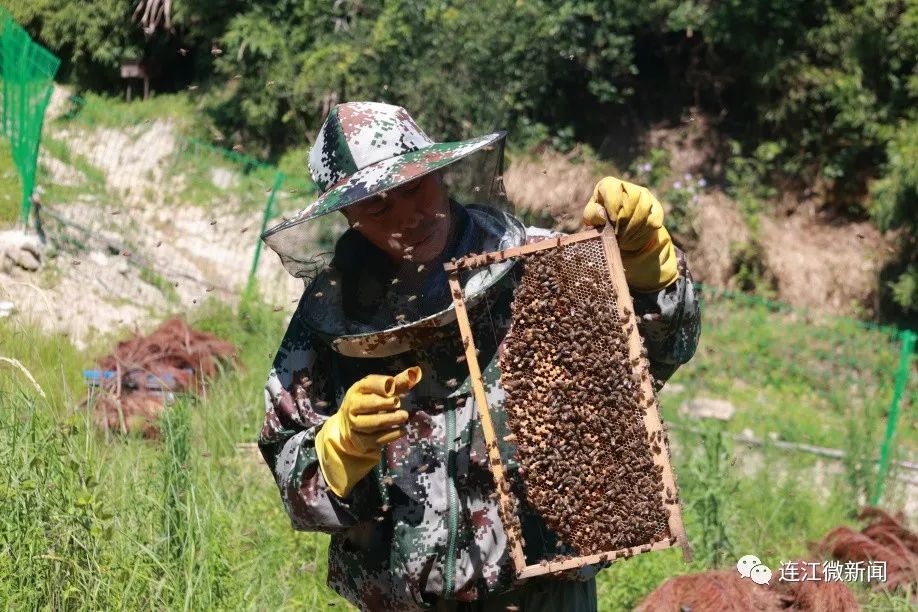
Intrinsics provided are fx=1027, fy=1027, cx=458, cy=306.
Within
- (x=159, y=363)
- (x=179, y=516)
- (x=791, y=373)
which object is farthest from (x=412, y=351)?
(x=791, y=373)

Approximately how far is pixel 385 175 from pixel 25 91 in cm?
740

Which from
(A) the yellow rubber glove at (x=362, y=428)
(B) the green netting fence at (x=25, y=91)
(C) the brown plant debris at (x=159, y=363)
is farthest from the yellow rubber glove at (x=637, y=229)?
(B) the green netting fence at (x=25, y=91)

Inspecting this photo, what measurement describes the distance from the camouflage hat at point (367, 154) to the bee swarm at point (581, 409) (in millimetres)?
383

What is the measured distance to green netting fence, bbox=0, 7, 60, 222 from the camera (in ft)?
28.4

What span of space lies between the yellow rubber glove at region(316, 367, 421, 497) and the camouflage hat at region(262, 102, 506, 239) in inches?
17.9

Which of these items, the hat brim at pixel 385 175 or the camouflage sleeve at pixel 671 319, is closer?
the hat brim at pixel 385 175

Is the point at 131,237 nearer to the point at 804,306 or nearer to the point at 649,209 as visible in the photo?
the point at 804,306

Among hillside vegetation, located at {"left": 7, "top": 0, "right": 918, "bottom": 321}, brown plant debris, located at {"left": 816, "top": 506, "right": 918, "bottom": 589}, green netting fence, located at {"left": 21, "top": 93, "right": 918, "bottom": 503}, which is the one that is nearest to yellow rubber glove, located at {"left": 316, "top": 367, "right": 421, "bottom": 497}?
brown plant debris, located at {"left": 816, "top": 506, "right": 918, "bottom": 589}

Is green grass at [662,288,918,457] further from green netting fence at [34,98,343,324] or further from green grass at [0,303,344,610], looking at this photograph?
green grass at [0,303,344,610]

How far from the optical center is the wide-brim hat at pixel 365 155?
8.36ft

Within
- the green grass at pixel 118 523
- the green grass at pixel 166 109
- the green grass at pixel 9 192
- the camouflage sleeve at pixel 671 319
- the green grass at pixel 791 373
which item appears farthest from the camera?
the green grass at pixel 166 109

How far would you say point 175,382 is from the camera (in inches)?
259

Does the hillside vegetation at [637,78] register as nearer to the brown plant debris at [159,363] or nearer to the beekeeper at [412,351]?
the brown plant debris at [159,363]

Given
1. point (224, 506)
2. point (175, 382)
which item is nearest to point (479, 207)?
point (224, 506)
